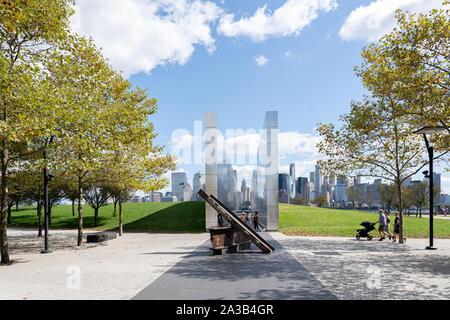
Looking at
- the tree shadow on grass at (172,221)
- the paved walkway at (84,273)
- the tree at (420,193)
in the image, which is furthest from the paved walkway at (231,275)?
the tree at (420,193)

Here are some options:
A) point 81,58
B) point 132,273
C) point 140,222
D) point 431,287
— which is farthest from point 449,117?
point 140,222

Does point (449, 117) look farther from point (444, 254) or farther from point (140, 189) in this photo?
point (140, 189)

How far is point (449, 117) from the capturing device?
39.7 ft

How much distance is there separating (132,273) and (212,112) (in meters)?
16.1

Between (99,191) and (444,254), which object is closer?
(444,254)

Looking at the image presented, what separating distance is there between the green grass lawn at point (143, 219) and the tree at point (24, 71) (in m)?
16.0

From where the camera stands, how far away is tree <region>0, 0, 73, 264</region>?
31.1ft

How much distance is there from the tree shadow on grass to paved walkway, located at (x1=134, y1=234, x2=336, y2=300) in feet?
47.2

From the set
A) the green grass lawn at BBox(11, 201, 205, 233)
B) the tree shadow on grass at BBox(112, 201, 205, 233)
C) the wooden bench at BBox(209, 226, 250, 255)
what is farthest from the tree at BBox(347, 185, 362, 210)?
the wooden bench at BBox(209, 226, 250, 255)

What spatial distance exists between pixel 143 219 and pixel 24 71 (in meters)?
21.5

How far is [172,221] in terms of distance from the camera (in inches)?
1118

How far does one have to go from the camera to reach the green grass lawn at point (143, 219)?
2684 centimetres

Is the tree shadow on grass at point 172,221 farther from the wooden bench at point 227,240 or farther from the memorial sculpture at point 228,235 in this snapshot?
the memorial sculpture at point 228,235
